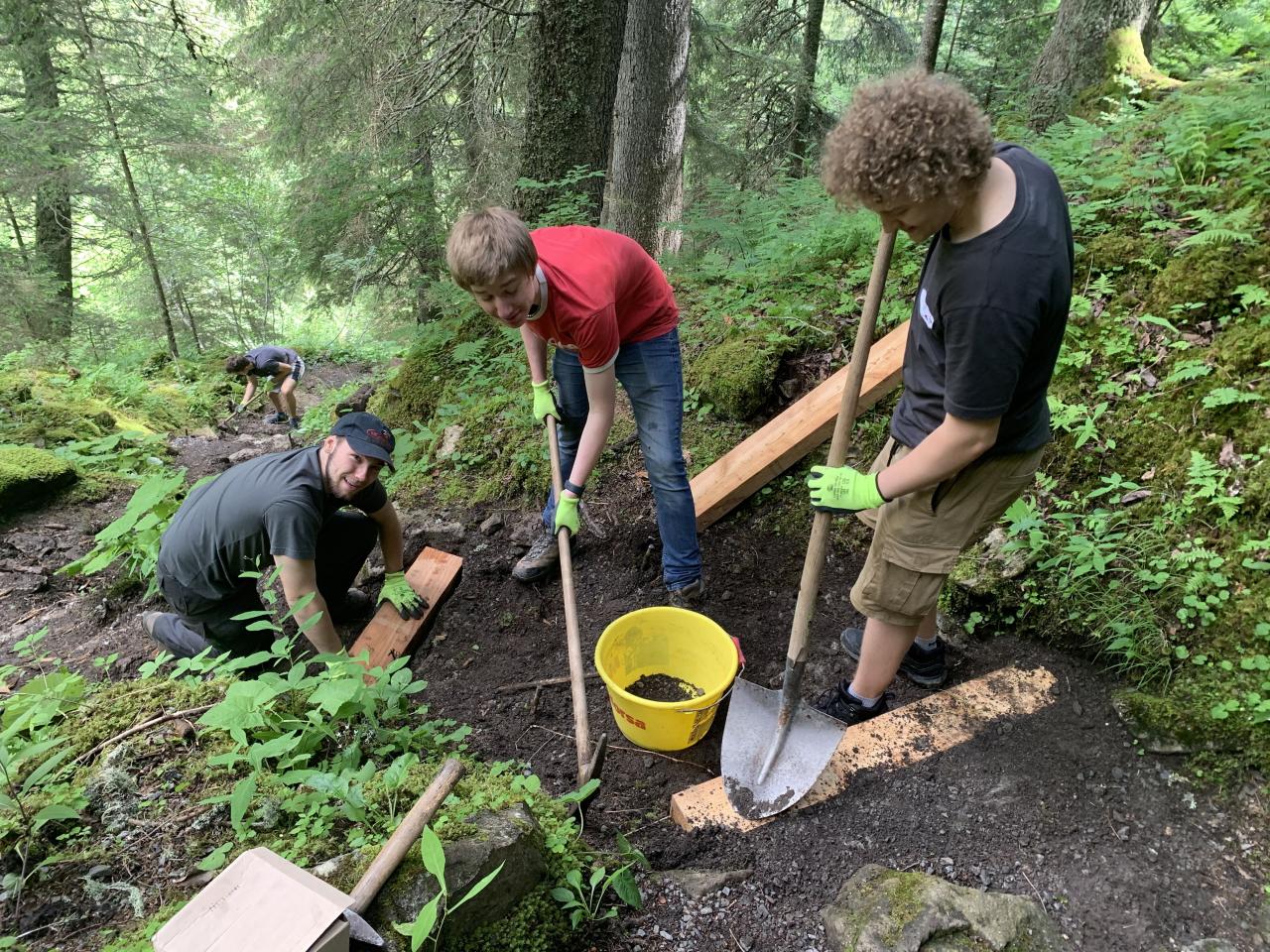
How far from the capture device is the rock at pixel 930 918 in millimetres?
1543

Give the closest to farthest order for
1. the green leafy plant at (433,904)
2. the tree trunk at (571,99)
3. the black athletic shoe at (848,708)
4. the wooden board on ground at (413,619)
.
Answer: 1. the green leafy plant at (433,904)
2. the black athletic shoe at (848,708)
3. the wooden board on ground at (413,619)
4. the tree trunk at (571,99)

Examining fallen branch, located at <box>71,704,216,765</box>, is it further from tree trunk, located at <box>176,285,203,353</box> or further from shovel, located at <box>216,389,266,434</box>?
tree trunk, located at <box>176,285,203,353</box>

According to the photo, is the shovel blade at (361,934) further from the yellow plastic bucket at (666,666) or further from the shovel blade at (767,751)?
the shovel blade at (767,751)

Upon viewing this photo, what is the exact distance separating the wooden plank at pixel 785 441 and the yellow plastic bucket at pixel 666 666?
0.80 metres

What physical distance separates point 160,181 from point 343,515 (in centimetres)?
1256

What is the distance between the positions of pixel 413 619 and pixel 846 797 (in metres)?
2.13

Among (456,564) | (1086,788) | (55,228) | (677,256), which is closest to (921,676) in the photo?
(1086,788)

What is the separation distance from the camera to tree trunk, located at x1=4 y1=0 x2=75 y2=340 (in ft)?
29.2

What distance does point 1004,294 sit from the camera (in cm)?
136

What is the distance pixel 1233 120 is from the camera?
139 inches

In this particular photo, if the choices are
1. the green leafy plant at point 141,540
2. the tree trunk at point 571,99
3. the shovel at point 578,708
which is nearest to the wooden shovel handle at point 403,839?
the shovel at point 578,708

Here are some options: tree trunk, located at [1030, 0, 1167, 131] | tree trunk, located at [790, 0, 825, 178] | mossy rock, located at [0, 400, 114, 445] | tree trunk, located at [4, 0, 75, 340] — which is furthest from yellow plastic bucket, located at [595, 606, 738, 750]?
tree trunk, located at [4, 0, 75, 340]

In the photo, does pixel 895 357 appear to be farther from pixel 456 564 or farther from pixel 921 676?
pixel 456 564

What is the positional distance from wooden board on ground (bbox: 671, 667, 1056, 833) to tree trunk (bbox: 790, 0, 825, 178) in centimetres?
788
